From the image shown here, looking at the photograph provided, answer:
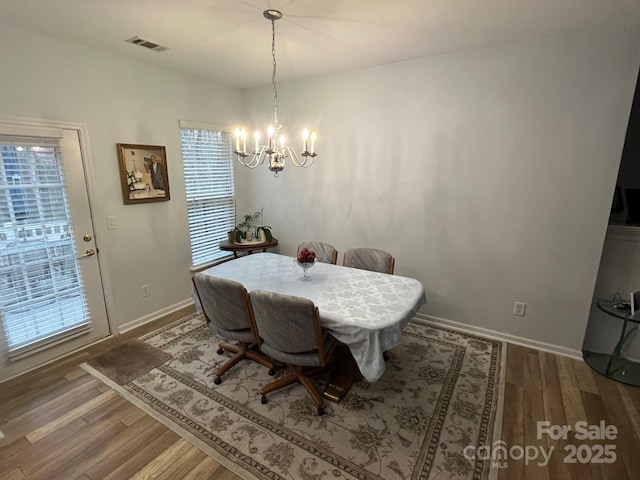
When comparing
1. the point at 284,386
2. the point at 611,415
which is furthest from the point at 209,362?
the point at 611,415

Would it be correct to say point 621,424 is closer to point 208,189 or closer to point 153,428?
point 153,428

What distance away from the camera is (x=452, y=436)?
190 centimetres

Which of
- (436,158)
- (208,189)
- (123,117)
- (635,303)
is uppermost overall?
(123,117)

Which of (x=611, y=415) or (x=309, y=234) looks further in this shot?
(x=309, y=234)

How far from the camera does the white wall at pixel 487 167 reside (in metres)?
2.39

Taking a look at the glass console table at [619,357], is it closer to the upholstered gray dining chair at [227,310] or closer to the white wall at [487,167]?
the white wall at [487,167]

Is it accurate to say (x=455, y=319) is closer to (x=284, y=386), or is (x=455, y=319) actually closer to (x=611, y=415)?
(x=611, y=415)

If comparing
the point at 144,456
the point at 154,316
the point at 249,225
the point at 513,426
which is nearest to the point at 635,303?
the point at 513,426

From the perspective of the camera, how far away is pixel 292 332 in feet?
6.25

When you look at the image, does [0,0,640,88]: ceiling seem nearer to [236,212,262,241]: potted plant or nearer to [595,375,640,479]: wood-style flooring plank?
[236,212,262,241]: potted plant

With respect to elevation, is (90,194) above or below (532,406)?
above

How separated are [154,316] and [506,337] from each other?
12.1 feet

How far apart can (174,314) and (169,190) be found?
4.69 ft

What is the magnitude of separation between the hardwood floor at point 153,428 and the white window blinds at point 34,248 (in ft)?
1.26
